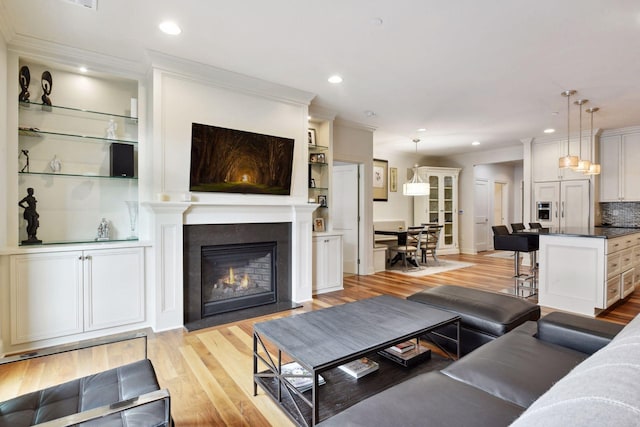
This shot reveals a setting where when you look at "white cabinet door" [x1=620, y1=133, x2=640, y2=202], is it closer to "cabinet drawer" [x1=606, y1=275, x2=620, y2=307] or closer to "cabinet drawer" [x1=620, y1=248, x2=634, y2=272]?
"cabinet drawer" [x1=620, y1=248, x2=634, y2=272]

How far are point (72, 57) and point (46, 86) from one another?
372mm

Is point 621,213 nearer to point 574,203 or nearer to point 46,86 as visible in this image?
point 574,203

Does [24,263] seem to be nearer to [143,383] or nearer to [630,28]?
[143,383]

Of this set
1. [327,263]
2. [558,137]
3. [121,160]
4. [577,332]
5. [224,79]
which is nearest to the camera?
[577,332]

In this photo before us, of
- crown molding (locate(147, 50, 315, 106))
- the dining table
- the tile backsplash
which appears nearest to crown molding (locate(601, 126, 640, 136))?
the tile backsplash

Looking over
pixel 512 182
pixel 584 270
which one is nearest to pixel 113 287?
Result: pixel 584 270

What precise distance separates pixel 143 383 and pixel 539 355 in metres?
1.90

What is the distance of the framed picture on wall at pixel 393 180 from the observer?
784 cm

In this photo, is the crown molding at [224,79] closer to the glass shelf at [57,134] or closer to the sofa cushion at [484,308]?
the glass shelf at [57,134]

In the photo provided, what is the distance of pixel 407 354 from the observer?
222 cm

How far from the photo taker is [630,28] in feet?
8.37

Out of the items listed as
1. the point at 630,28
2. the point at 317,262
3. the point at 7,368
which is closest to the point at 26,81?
the point at 7,368

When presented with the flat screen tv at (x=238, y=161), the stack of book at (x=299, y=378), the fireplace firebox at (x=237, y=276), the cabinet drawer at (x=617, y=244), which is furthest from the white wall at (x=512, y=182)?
the stack of book at (x=299, y=378)

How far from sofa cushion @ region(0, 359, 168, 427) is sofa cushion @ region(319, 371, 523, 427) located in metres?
0.71
